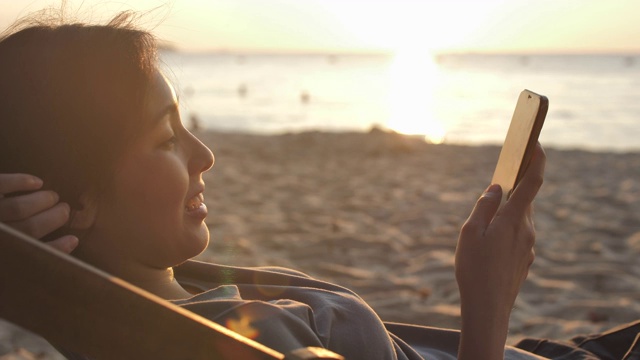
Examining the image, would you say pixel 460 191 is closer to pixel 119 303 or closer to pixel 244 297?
pixel 244 297

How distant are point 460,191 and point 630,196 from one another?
5.81 feet

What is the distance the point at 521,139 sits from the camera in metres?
1.50

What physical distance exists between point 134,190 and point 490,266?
82cm

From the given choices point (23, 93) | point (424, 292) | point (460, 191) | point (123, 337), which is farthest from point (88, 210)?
point (460, 191)

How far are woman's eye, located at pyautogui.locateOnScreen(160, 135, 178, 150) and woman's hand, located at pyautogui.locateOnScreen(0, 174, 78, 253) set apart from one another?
10.7 inches

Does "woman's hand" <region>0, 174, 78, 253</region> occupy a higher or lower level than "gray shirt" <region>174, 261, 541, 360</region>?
higher

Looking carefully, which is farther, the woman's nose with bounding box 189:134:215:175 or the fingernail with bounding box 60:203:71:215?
the woman's nose with bounding box 189:134:215:175

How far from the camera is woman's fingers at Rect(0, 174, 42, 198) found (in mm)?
1303

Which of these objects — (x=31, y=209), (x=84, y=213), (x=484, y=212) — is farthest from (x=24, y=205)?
(x=484, y=212)

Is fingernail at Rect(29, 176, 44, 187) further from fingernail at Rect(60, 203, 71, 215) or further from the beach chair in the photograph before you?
the beach chair

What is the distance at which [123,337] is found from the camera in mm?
1032

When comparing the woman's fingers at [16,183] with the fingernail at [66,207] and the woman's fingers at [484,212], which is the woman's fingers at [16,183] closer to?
the fingernail at [66,207]

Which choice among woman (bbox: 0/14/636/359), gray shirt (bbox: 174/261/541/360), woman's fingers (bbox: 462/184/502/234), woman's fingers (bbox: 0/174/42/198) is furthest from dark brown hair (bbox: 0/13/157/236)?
woman's fingers (bbox: 462/184/502/234)

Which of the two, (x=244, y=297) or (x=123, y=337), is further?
(x=244, y=297)
